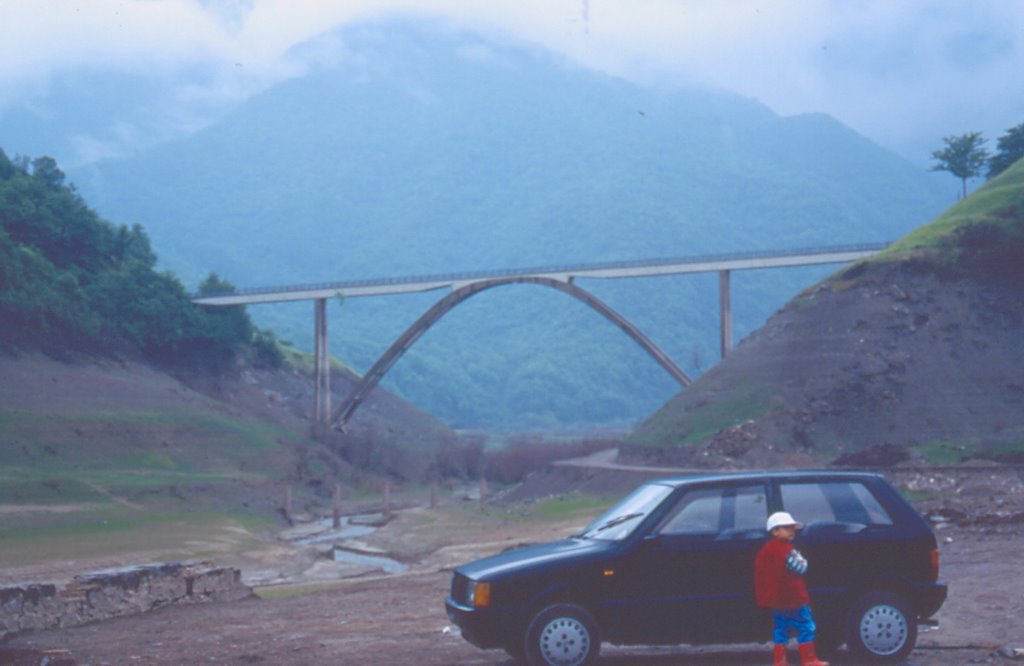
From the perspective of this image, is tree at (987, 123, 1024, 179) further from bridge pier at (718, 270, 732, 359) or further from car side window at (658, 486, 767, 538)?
car side window at (658, 486, 767, 538)

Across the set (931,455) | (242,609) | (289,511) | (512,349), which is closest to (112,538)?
(289,511)

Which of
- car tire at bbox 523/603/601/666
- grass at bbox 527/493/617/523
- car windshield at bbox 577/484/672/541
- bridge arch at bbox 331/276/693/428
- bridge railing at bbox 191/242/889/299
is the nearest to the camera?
car tire at bbox 523/603/601/666

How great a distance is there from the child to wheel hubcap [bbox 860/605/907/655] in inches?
52.0

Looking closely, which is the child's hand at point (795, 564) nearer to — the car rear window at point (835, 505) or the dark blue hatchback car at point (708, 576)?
the dark blue hatchback car at point (708, 576)

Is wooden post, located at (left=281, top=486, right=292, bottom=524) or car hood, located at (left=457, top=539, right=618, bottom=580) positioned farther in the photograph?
wooden post, located at (left=281, top=486, right=292, bottom=524)

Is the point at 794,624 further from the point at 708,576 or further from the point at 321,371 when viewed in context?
the point at 321,371

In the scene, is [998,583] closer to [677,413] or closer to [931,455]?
[931,455]

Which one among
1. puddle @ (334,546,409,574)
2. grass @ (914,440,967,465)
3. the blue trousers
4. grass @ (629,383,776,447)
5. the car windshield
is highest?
grass @ (629,383,776,447)

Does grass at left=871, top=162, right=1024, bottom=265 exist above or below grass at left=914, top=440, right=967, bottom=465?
above

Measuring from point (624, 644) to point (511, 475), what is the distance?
2999 inches

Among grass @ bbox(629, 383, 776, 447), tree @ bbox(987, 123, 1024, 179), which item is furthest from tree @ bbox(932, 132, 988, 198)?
grass @ bbox(629, 383, 776, 447)

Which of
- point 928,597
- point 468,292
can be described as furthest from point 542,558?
point 468,292

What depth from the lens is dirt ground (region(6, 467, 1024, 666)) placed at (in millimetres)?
13336

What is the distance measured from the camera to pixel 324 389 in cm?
9500
